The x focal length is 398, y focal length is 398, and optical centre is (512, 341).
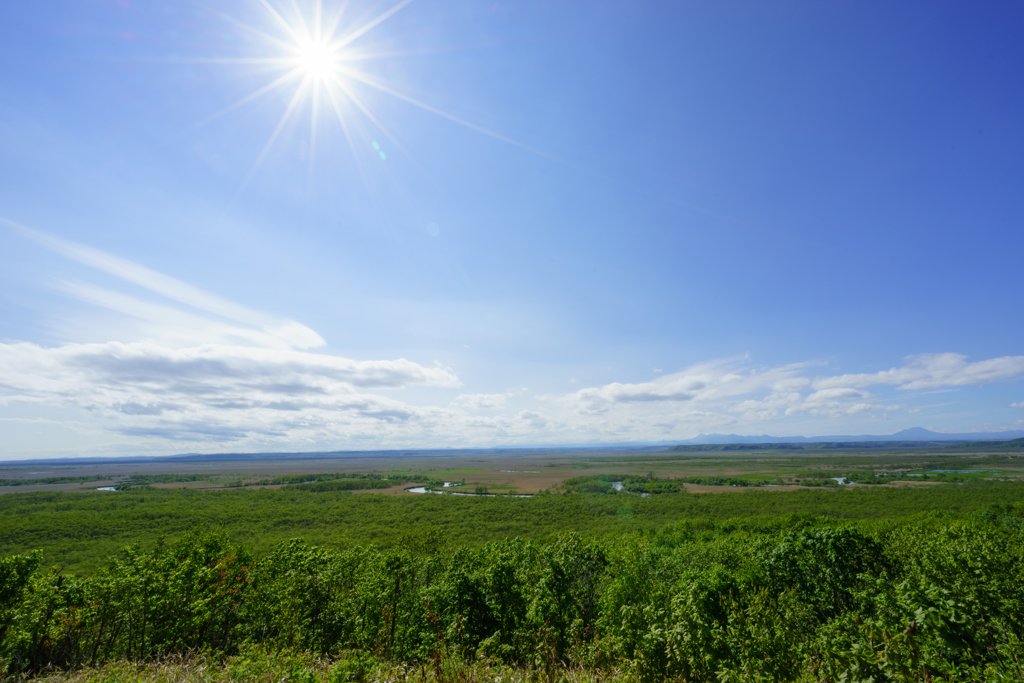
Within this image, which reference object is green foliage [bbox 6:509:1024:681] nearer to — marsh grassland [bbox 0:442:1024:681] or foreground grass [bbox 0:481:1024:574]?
marsh grassland [bbox 0:442:1024:681]

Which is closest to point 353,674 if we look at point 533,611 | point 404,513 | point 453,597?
point 533,611

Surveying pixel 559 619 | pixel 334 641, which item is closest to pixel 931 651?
pixel 559 619

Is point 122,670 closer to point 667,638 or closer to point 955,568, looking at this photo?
point 667,638

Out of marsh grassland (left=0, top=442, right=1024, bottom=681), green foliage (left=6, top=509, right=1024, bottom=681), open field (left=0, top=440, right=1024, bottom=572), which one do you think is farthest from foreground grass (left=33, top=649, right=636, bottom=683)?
open field (left=0, top=440, right=1024, bottom=572)

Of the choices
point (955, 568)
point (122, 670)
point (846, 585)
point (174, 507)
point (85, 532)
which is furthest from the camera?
point (174, 507)

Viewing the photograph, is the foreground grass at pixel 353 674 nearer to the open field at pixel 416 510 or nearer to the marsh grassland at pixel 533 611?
the marsh grassland at pixel 533 611

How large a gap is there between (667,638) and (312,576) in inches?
1202

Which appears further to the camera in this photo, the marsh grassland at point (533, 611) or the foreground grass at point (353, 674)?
the marsh grassland at point (533, 611)

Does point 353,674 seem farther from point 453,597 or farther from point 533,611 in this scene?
point 453,597

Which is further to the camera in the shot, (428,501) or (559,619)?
(428,501)

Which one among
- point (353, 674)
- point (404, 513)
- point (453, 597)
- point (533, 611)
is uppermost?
point (353, 674)

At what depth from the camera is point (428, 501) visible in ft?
478

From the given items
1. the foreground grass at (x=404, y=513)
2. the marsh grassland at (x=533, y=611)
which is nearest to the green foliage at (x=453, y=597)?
the marsh grassland at (x=533, y=611)

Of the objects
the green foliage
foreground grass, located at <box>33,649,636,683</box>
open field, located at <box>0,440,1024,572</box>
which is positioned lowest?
open field, located at <box>0,440,1024,572</box>
